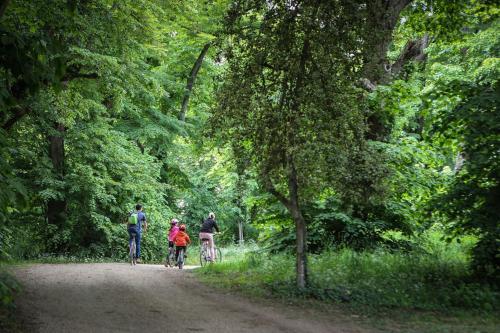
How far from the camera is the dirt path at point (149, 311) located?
23.8 feet

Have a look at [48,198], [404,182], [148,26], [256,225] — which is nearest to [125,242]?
[48,198]

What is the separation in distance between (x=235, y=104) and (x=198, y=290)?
434 centimetres

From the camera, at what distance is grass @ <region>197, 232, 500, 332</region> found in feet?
27.3

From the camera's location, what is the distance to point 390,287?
10.2m

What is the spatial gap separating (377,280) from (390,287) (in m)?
0.55

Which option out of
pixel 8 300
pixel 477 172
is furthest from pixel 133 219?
pixel 8 300

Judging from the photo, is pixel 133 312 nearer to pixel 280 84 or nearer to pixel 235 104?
pixel 235 104

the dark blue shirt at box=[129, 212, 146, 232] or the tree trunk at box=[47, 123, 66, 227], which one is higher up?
the tree trunk at box=[47, 123, 66, 227]

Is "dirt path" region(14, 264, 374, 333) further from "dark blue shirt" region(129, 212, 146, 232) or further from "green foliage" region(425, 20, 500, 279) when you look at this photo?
"dark blue shirt" region(129, 212, 146, 232)

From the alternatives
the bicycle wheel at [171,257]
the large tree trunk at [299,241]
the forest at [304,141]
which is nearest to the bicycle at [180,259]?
the bicycle wheel at [171,257]

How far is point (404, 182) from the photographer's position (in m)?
13.3

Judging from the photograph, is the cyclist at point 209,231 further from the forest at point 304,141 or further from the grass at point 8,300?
the grass at point 8,300

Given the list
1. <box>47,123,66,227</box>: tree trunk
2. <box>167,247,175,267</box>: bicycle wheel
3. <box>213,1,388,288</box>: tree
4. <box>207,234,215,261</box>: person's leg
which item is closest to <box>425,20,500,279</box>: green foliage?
<box>213,1,388,288</box>: tree

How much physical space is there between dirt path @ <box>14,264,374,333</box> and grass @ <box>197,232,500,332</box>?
912mm
